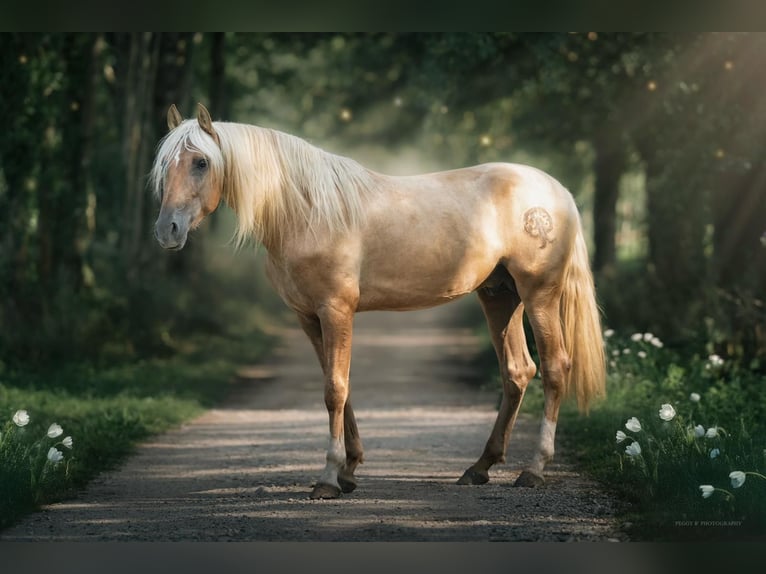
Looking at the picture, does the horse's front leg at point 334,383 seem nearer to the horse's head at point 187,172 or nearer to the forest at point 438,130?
the horse's head at point 187,172

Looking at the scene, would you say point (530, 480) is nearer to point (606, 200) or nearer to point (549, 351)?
point (549, 351)

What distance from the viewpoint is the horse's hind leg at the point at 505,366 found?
23.4 feet

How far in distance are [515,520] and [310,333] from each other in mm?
1813

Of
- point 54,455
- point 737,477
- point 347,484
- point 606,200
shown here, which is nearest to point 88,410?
point 54,455

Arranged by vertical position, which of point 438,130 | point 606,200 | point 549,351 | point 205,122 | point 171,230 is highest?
point 438,130

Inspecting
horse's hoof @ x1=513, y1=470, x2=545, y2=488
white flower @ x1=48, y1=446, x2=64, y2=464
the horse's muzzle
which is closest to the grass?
horse's hoof @ x1=513, y1=470, x2=545, y2=488

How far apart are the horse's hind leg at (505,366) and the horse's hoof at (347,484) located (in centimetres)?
76

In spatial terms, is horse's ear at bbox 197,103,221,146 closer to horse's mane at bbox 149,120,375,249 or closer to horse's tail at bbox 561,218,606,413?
horse's mane at bbox 149,120,375,249

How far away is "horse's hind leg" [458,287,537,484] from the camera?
7.13 metres

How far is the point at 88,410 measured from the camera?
370 inches

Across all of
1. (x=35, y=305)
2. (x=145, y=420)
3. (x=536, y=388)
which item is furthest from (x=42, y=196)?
(x=536, y=388)

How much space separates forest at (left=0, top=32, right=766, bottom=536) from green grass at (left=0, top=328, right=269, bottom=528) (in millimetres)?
245

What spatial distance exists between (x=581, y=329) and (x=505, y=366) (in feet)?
1.88

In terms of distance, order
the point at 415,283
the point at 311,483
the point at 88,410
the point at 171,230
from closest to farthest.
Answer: the point at 171,230
the point at 415,283
the point at 311,483
the point at 88,410
